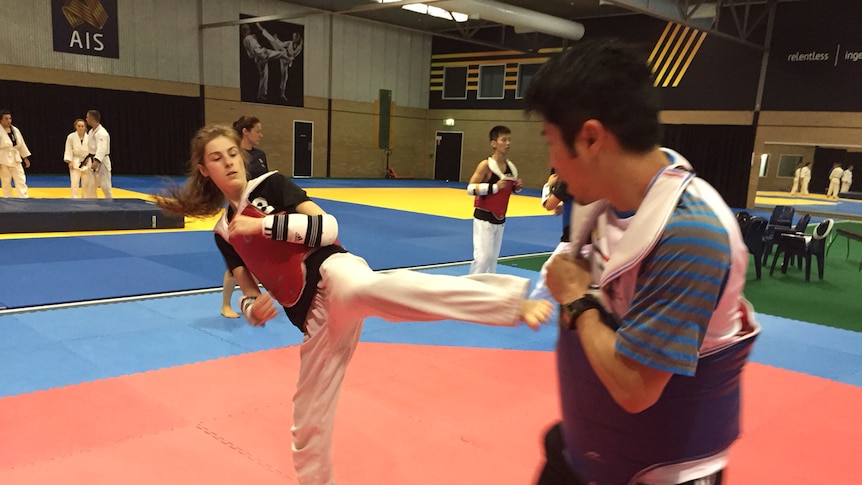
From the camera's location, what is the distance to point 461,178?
1164 inches

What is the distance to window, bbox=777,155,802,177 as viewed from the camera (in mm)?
28000

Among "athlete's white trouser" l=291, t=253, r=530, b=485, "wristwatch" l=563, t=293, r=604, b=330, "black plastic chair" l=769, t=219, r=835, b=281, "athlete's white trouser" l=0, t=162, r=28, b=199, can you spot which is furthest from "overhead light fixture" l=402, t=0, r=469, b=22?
"wristwatch" l=563, t=293, r=604, b=330

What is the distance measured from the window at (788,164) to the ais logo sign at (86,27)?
94.4 ft

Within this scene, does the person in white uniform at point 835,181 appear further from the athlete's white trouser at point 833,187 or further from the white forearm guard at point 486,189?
the white forearm guard at point 486,189

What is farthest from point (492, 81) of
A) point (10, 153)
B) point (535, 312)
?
point (535, 312)

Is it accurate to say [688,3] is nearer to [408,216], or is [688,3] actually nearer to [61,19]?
[408,216]

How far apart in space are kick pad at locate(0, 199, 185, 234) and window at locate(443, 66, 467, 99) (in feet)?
65.6

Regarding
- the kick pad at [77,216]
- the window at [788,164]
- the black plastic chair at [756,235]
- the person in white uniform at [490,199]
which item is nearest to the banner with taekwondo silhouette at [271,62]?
the kick pad at [77,216]

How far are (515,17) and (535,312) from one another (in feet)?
65.9

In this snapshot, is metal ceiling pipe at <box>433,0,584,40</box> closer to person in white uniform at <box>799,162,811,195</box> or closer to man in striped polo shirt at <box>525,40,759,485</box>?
person in white uniform at <box>799,162,811,195</box>

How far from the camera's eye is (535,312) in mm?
1554

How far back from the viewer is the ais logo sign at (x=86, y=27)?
1875 centimetres

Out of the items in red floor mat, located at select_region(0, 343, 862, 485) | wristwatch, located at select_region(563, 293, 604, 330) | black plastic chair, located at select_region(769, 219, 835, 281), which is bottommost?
red floor mat, located at select_region(0, 343, 862, 485)

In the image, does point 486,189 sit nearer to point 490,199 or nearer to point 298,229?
point 490,199
